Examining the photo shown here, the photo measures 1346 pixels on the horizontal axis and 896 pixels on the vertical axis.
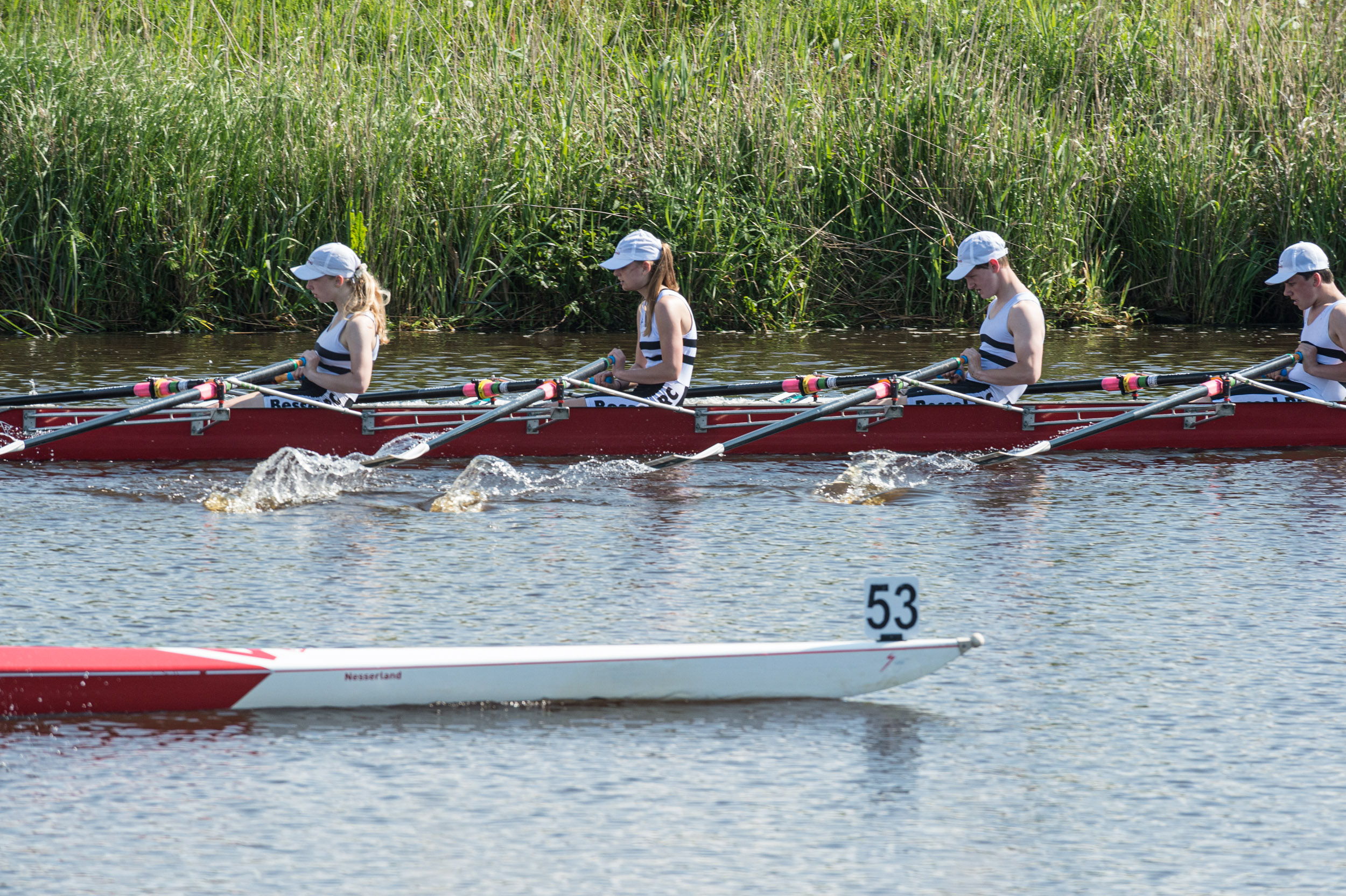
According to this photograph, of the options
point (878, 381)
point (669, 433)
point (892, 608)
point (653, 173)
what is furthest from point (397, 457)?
point (653, 173)

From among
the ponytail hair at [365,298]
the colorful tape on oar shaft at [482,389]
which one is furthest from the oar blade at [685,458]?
the ponytail hair at [365,298]

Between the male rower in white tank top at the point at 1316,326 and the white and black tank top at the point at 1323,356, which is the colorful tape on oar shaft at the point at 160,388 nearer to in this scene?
the male rower in white tank top at the point at 1316,326

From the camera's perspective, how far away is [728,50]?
16578 mm

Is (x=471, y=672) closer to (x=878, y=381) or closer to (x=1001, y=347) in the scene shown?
(x=878, y=381)

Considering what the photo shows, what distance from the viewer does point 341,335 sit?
30.7 ft

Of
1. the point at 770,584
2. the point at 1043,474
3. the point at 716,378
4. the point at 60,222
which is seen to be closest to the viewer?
the point at 770,584

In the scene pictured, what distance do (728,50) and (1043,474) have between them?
8.19 meters

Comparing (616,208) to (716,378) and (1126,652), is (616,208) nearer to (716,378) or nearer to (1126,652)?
(716,378)

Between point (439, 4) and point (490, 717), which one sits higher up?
point (439, 4)

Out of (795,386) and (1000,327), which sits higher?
(1000,327)

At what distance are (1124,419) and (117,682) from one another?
6.05 m

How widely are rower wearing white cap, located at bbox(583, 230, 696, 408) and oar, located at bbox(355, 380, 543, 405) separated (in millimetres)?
412

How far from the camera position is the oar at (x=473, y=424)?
8953 millimetres

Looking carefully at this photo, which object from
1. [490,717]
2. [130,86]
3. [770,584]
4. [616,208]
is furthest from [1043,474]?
[130,86]
